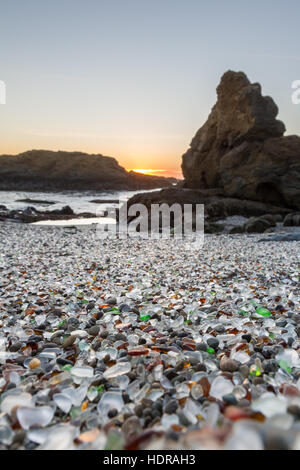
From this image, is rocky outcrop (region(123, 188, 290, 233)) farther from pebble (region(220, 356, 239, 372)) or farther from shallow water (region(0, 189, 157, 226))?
pebble (region(220, 356, 239, 372))

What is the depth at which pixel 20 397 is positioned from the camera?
158 cm

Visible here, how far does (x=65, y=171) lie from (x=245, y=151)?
6407 cm

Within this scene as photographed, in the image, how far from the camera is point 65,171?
7994cm

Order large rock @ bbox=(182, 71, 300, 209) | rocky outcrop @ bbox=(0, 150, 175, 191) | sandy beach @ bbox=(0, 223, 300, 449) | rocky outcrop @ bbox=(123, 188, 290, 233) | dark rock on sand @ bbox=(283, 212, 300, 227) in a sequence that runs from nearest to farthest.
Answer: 1. sandy beach @ bbox=(0, 223, 300, 449)
2. dark rock on sand @ bbox=(283, 212, 300, 227)
3. rocky outcrop @ bbox=(123, 188, 290, 233)
4. large rock @ bbox=(182, 71, 300, 209)
5. rocky outcrop @ bbox=(0, 150, 175, 191)

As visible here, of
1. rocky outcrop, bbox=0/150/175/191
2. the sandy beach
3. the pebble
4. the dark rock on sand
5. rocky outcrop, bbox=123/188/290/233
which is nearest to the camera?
the sandy beach

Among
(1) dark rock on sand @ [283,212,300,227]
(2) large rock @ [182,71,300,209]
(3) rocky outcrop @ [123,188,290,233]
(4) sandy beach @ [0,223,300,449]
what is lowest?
(4) sandy beach @ [0,223,300,449]

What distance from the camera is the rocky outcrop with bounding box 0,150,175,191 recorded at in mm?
71125

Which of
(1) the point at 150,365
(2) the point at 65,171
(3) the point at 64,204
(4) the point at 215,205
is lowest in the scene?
(1) the point at 150,365

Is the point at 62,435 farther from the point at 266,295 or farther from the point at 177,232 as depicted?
the point at 177,232

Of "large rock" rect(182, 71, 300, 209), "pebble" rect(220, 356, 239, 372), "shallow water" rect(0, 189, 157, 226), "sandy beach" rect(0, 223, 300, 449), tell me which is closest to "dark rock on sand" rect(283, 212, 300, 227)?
A: "large rock" rect(182, 71, 300, 209)

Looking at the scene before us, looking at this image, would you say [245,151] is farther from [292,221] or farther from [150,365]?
[150,365]

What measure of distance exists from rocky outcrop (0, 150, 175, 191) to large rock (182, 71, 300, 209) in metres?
40.2
